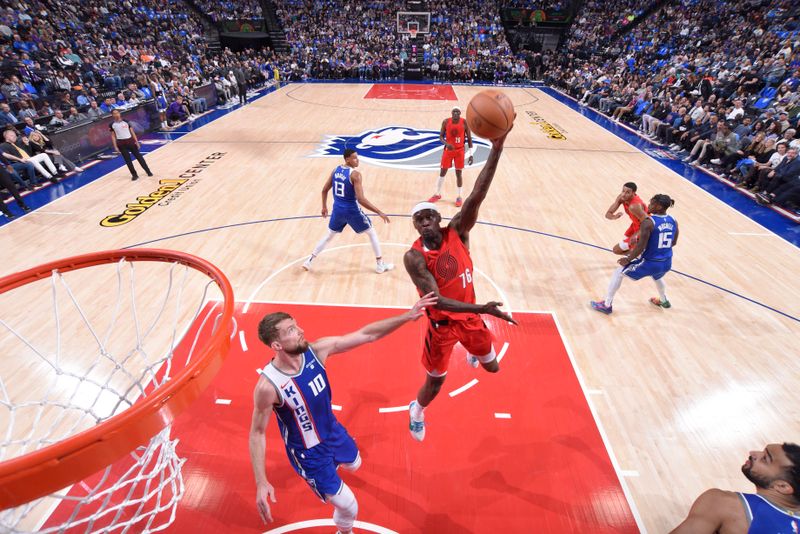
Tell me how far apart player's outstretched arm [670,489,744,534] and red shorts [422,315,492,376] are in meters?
1.74

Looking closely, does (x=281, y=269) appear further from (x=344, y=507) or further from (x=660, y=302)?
(x=660, y=302)

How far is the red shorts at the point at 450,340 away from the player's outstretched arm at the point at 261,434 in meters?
1.49

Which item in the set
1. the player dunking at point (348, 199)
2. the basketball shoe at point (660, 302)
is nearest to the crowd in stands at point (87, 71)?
the player dunking at point (348, 199)

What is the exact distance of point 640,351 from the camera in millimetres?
5117

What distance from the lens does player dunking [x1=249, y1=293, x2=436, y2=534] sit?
8.04 ft

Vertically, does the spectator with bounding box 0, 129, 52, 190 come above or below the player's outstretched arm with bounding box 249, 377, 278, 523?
below

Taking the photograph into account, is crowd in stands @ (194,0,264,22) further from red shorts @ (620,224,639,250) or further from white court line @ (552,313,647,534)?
white court line @ (552,313,647,534)

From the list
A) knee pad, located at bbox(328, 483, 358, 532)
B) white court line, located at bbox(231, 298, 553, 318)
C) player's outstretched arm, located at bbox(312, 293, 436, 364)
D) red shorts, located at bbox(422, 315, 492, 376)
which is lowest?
white court line, located at bbox(231, 298, 553, 318)

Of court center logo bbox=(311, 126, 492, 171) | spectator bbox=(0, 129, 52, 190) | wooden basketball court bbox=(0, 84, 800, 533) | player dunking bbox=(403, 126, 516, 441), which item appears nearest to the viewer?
player dunking bbox=(403, 126, 516, 441)

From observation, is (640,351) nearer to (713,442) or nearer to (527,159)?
(713,442)

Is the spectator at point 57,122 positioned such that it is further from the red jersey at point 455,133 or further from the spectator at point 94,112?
the red jersey at point 455,133

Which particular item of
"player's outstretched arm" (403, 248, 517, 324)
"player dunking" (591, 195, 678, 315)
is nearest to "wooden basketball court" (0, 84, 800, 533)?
"player dunking" (591, 195, 678, 315)

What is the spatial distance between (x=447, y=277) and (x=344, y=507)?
176 cm

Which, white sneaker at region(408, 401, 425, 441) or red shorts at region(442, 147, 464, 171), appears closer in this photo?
white sneaker at region(408, 401, 425, 441)
